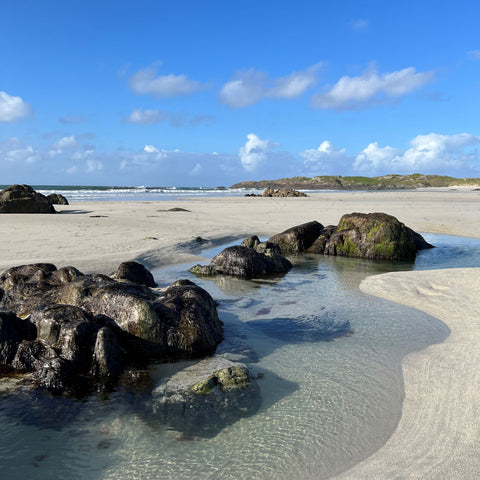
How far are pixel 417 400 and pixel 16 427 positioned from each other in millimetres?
3608

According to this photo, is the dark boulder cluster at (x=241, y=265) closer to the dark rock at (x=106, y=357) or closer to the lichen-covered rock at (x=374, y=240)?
the lichen-covered rock at (x=374, y=240)

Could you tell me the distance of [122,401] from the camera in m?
4.01

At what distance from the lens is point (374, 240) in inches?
509

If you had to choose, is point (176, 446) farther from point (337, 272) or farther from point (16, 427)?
point (337, 272)

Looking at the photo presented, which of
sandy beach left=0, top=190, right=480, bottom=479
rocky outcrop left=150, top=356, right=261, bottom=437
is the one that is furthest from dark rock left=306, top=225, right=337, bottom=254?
rocky outcrop left=150, top=356, right=261, bottom=437

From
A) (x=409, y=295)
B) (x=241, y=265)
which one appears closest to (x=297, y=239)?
(x=241, y=265)

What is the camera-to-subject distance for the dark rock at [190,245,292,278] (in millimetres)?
9836

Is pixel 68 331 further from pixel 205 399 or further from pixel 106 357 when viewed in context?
pixel 205 399

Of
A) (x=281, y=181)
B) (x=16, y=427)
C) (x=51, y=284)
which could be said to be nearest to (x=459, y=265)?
(x=51, y=284)

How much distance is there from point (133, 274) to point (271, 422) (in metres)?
4.81

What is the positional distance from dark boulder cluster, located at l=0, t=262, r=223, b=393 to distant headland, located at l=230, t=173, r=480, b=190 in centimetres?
11070

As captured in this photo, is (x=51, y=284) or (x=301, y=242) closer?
(x=51, y=284)

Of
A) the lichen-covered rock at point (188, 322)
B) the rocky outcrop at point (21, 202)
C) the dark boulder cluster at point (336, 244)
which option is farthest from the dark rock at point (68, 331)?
the rocky outcrop at point (21, 202)

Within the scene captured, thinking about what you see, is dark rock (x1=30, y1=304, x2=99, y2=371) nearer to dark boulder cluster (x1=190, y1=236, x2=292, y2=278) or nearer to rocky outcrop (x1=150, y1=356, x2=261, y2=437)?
rocky outcrop (x1=150, y1=356, x2=261, y2=437)
